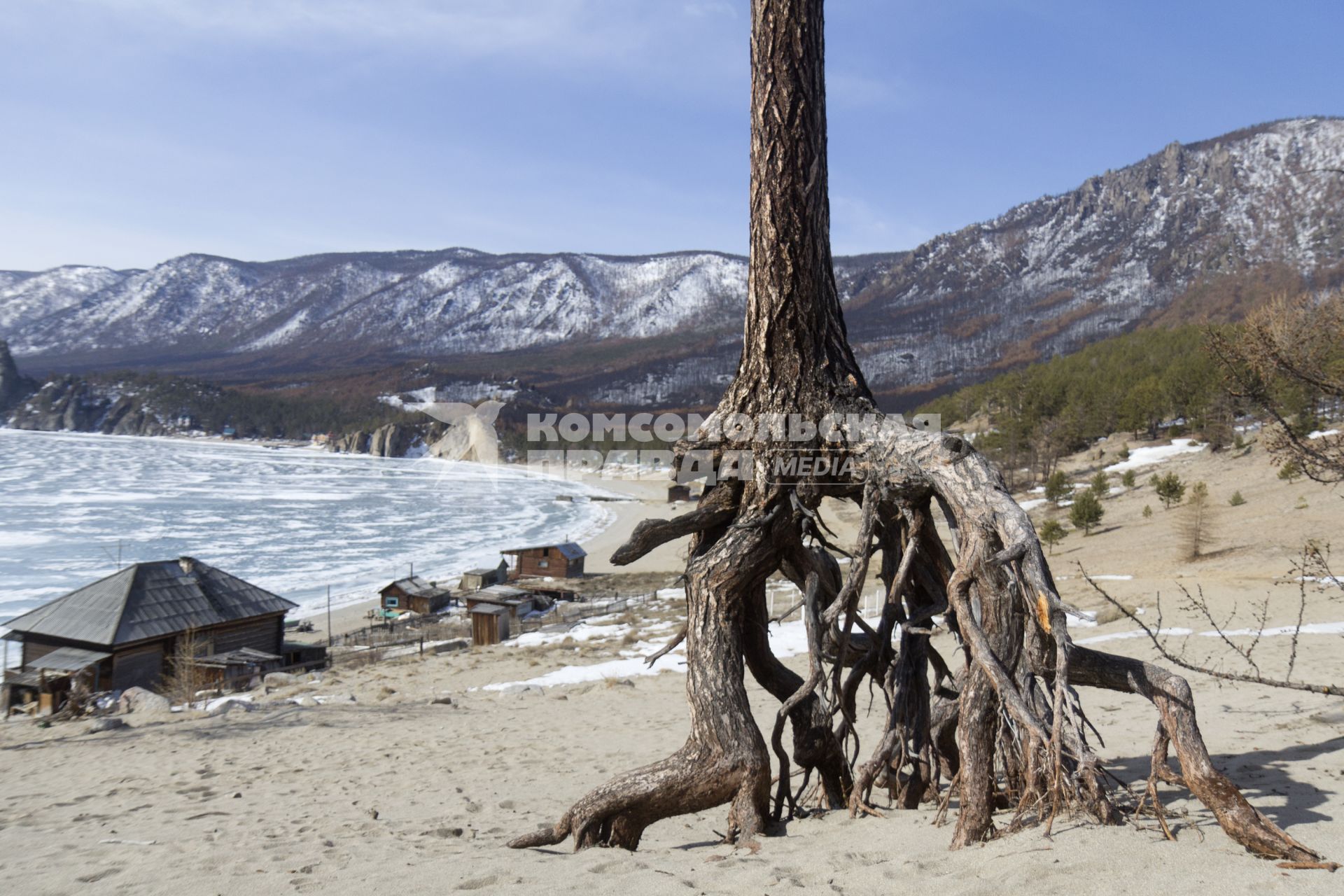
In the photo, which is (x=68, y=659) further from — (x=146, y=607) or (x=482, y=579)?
(x=482, y=579)

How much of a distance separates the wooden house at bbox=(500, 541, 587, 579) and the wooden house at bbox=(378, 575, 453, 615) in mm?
6523

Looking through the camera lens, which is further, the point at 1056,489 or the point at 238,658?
the point at 1056,489

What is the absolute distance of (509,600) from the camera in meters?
26.1

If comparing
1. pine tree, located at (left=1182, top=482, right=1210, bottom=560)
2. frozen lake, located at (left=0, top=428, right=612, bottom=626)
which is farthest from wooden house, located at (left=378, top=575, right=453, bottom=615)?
pine tree, located at (left=1182, top=482, right=1210, bottom=560)

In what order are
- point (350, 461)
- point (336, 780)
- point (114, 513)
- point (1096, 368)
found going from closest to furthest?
point (336, 780)
point (114, 513)
point (1096, 368)
point (350, 461)

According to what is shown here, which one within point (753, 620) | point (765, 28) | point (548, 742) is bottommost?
point (548, 742)

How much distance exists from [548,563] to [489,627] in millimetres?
13307

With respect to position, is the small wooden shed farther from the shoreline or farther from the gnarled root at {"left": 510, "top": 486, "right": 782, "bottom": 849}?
the gnarled root at {"left": 510, "top": 486, "right": 782, "bottom": 849}

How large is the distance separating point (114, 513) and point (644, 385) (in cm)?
14505

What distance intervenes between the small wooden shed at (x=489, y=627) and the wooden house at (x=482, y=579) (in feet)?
31.7

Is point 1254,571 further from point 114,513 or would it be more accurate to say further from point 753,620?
point 114,513

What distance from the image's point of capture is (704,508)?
4.86 meters

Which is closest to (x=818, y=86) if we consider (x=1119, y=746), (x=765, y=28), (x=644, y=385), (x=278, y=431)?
(x=765, y=28)

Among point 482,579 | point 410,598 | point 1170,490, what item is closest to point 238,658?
point 410,598
